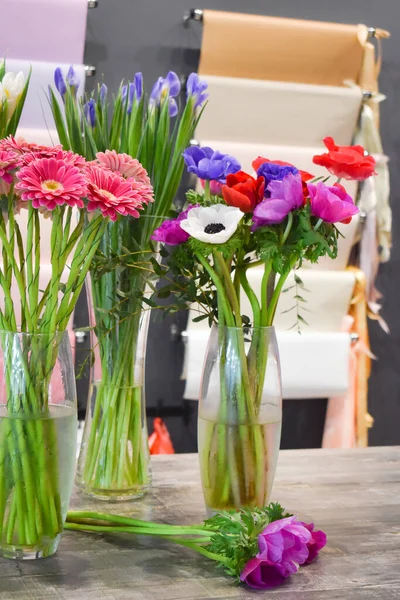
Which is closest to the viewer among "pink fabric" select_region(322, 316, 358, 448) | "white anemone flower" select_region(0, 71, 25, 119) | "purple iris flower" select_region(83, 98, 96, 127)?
"white anemone flower" select_region(0, 71, 25, 119)

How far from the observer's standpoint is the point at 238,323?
94 cm

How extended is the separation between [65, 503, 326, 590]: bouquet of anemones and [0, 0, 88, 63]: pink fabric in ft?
5.59

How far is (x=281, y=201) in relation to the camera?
87cm

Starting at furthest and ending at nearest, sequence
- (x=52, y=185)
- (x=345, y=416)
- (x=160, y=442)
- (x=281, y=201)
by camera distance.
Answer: (x=345, y=416) < (x=160, y=442) < (x=281, y=201) < (x=52, y=185)

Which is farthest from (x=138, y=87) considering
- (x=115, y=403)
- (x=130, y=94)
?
(x=115, y=403)

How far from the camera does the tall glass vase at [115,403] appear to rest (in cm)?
104

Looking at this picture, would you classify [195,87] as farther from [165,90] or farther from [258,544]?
[258,544]

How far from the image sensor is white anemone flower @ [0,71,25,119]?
85 centimetres

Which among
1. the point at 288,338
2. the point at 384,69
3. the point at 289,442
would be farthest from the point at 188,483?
the point at 384,69

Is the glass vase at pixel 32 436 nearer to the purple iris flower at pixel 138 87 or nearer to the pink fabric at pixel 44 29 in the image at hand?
the purple iris flower at pixel 138 87

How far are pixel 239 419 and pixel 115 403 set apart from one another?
0.65 ft

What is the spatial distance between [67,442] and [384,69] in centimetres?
216

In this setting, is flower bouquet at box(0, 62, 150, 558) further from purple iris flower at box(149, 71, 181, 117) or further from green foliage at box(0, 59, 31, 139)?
purple iris flower at box(149, 71, 181, 117)

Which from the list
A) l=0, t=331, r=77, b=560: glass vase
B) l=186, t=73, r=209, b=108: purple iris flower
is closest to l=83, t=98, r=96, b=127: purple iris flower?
l=186, t=73, r=209, b=108: purple iris flower
